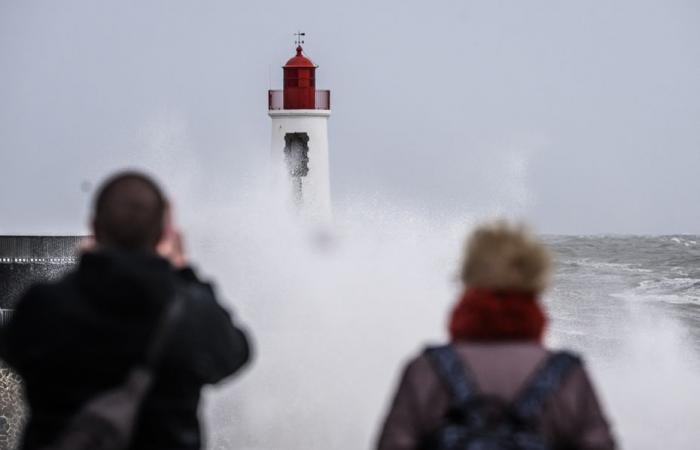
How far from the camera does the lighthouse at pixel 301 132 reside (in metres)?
28.4

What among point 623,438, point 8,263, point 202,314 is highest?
point 202,314

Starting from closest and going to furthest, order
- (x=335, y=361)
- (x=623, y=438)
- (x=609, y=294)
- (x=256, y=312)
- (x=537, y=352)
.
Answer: (x=537, y=352) < (x=623, y=438) < (x=335, y=361) < (x=256, y=312) < (x=609, y=294)

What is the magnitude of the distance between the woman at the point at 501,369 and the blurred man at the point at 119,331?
461 mm

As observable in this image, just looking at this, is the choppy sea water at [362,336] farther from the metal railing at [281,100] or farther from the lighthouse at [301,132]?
the metal railing at [281,100]

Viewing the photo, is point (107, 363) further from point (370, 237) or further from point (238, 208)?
point (238, 208)

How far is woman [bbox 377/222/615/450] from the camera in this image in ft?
10.8

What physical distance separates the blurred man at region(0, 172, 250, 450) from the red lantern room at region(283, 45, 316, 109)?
24934 millimetres

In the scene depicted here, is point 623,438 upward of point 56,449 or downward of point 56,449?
downward

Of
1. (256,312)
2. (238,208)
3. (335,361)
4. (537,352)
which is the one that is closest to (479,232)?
(537,352)

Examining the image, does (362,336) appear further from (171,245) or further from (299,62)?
(171,245)

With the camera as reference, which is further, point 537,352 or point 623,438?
point 623,438

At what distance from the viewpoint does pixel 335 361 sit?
2130cm

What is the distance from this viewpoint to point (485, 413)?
129 inches

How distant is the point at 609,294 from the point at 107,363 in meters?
34.1
